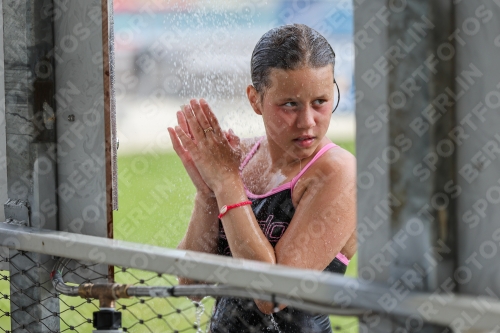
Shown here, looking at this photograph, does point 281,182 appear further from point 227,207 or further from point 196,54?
point 196,54

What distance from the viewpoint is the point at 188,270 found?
136 cm

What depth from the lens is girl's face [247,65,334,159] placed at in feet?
6.03

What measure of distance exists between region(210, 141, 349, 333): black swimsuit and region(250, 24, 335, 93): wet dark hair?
9.9 inches

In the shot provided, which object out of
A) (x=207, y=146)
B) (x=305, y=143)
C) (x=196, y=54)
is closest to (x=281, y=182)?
(x=305, y=143)

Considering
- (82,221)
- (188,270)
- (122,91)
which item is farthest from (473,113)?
(122,91)

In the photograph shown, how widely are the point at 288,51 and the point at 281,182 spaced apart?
376mm

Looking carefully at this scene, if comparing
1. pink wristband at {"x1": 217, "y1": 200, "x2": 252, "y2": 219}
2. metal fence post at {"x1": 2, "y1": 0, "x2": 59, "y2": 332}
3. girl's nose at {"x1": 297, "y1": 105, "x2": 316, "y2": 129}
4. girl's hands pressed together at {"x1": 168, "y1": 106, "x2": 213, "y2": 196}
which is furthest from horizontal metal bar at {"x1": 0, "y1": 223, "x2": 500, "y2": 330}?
girl's nose at {"x1": 297, "y1": 105, "x2": 316, "y2": 129}

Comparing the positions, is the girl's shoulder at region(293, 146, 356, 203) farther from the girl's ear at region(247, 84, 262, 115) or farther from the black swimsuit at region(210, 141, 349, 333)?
the girl's ear at region(247, 84, 262, 115)

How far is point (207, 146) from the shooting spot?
1912mm

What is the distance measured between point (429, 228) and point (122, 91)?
1.22m

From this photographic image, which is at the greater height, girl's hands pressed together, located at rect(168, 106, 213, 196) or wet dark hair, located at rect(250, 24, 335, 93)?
wet dark hair, located at rect(250, 24, 335, 93)

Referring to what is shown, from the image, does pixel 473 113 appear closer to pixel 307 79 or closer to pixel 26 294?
pixel 307 79

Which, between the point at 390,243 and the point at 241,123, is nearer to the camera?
the point at 390,243

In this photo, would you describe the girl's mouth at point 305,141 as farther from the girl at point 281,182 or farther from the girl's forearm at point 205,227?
the girl's forearm at point 205,227
